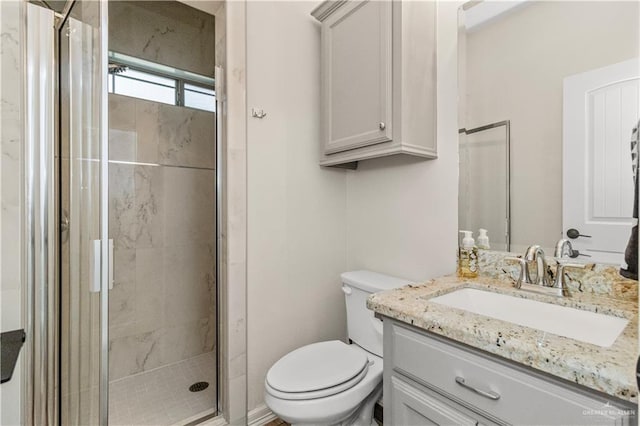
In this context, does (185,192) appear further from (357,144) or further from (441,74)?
(441,74)

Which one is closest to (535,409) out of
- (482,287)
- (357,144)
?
(482,287)

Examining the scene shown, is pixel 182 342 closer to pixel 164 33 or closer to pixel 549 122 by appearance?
pixel 164 33

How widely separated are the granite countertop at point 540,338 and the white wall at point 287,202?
2.46 ft

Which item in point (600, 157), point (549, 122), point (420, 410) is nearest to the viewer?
point (420, 410)

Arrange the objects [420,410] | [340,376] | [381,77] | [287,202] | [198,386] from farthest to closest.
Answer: [198,386], [287,202], [381,77], [340,376], [420,410]

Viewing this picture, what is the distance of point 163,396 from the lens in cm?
176

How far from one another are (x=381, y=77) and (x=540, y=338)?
1082 mm

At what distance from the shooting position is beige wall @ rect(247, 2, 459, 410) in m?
1.40

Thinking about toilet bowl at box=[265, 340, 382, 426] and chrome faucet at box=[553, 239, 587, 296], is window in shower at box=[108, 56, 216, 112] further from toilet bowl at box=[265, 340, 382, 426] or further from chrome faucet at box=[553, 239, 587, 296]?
chrome faucet at box=[553, 239, 587, 296]

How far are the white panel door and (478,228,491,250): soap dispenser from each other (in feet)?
0.85

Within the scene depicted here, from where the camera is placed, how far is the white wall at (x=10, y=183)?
3.37ft

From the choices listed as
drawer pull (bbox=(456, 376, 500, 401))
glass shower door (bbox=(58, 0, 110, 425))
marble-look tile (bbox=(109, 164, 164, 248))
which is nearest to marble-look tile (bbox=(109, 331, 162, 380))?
marble-look tile (bbox=(109, 164, 164, 248))

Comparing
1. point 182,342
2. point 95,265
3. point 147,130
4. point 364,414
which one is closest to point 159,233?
point 147,130

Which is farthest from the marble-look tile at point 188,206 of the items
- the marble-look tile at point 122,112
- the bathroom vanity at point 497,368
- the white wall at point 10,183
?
the bathroom vanity at point 497,368
